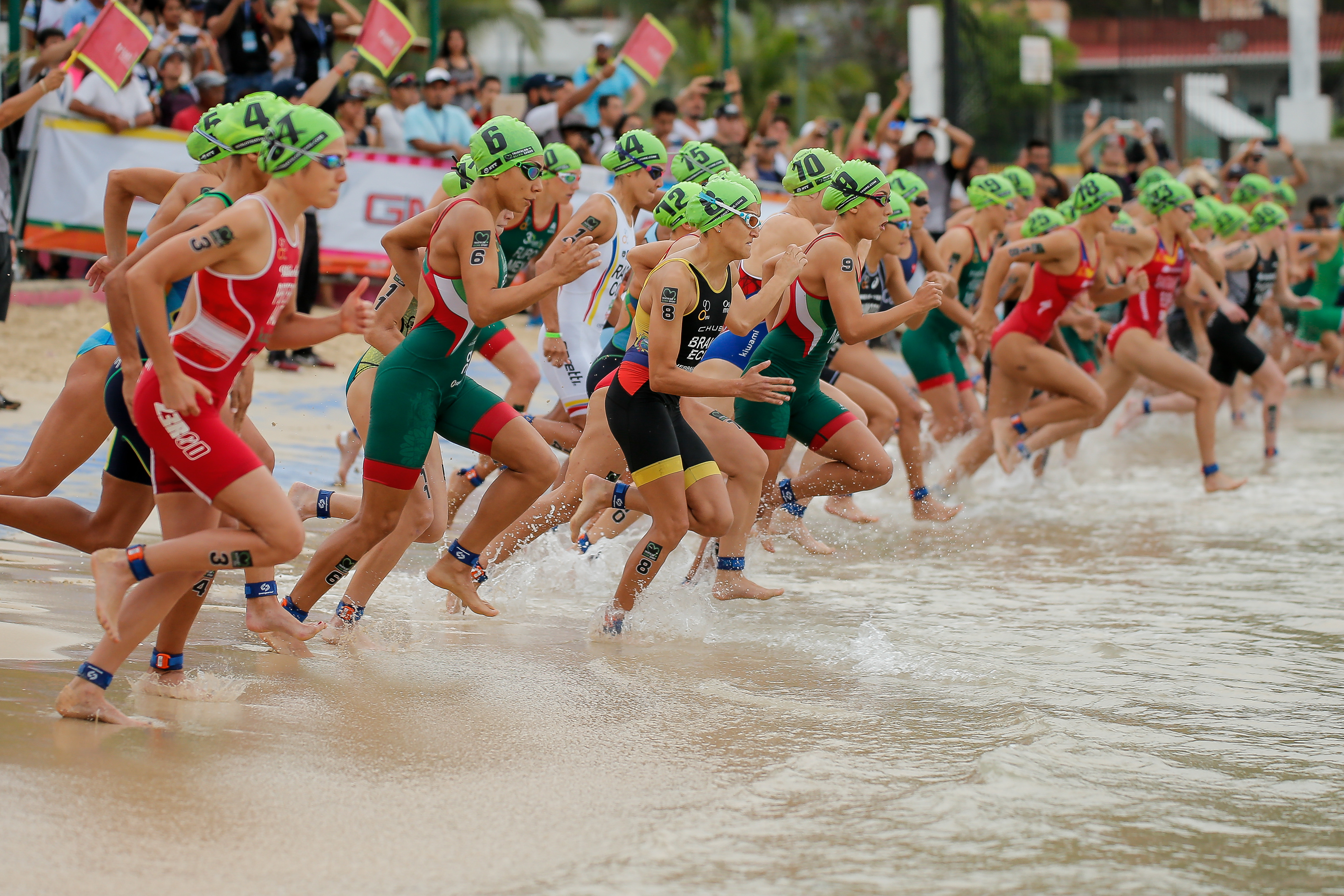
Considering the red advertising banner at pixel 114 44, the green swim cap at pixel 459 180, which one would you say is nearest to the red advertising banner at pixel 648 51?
the red advertising banner at pixel 114 44

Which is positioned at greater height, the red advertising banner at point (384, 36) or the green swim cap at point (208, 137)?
the red advertising banner at point (384, 36)

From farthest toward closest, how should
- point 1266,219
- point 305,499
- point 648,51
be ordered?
point 648,51
point 1266,219
point 305,499

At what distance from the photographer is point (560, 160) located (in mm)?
7898

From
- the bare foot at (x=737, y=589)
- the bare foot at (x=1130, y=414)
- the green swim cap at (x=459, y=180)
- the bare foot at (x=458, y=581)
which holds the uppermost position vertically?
the green swim cap at (x=459, y=180)

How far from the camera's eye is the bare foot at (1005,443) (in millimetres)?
9906

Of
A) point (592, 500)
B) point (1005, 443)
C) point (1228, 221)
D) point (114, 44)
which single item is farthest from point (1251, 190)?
point (114, 44)

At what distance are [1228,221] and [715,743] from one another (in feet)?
32.5

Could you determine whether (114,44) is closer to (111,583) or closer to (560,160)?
(560,160)

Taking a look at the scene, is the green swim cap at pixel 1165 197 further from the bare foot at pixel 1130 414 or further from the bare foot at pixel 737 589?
the bare foot at pixel 737 589

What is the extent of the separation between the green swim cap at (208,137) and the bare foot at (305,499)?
1.78 meters

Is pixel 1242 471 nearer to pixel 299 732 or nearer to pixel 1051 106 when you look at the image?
pixel 299 732

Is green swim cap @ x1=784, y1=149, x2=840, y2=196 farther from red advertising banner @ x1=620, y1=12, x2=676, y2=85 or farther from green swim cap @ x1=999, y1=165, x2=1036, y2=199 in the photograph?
red advertising banner @ x1=620, y1=12, x2=676, y2=85

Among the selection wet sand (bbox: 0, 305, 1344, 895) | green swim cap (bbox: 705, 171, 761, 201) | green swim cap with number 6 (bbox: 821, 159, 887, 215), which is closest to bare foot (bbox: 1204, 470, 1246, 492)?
wet sand (bbox: 0, 305, 1344, 895)

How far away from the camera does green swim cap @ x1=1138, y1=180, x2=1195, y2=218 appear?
10898mm
